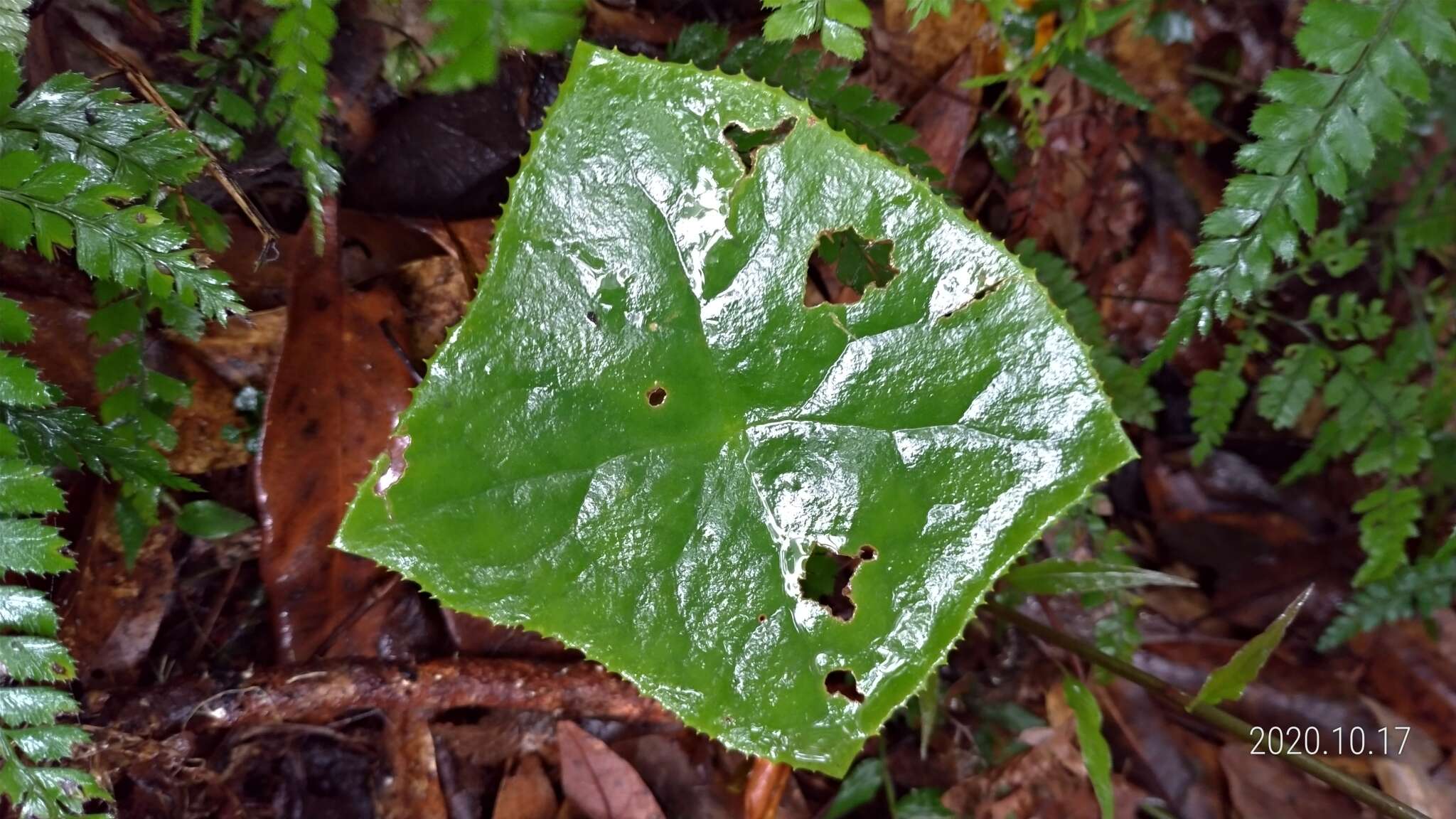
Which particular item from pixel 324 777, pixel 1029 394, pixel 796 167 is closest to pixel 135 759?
pixel 324 777

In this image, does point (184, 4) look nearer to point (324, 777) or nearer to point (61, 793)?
point (61, 793)

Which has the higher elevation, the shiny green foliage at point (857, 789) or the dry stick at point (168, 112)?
the dry stick at point (168, 112)

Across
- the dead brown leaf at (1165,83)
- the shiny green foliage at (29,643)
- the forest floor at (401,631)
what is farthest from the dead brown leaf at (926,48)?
the shiny green foliage at (29,643)

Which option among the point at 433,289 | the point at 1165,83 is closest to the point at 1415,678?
the point at 1165,83

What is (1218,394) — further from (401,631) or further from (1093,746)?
(401,631)

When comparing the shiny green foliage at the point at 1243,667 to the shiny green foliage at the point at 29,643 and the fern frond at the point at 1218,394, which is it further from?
the shiny green foliage at the point at 29,643
